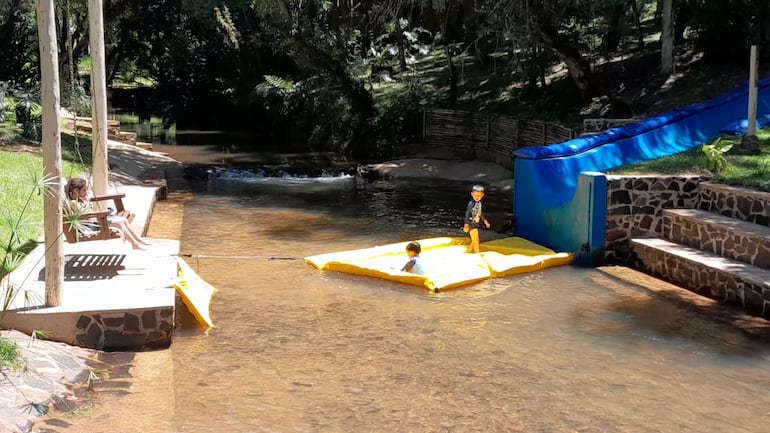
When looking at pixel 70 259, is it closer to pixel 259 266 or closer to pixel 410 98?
pixel 259 266

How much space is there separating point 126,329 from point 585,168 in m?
7.82

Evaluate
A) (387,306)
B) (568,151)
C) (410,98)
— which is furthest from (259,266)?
(410,98)

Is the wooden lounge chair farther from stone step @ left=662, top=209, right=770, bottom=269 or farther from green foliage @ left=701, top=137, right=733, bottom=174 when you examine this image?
green foliage @ left=701, top=137, right=733, bottom=174

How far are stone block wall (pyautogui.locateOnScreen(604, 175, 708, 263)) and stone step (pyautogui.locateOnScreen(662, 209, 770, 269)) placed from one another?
22 cm

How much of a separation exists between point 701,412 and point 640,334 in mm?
2065

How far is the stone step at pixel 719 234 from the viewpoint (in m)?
9.97

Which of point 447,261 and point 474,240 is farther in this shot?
point 474,240

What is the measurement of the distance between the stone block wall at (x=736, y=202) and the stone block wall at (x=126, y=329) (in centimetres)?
757

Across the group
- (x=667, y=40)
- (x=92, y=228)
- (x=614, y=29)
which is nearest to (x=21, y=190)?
(x=92, y=228)

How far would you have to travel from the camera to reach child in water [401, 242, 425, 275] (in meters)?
10.8

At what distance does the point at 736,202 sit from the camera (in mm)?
11211

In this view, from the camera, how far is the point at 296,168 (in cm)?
2356

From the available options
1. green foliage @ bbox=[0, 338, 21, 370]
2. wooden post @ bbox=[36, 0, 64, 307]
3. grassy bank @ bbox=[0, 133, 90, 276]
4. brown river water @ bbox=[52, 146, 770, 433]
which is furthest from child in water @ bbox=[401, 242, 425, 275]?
green foliage @ bbox=[0, 338, 21, 370]

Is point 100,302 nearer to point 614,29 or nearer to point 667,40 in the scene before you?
point 667,40
